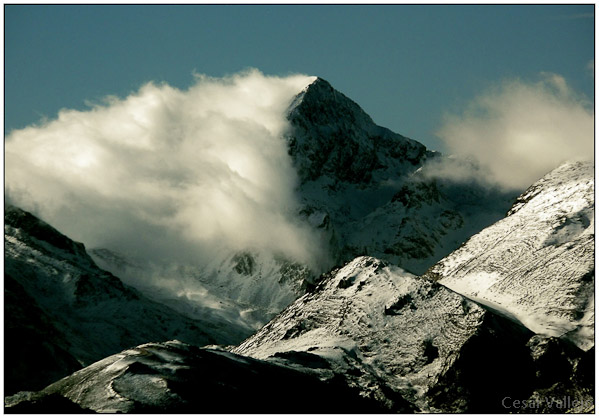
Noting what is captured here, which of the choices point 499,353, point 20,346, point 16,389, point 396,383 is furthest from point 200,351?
point 20,346

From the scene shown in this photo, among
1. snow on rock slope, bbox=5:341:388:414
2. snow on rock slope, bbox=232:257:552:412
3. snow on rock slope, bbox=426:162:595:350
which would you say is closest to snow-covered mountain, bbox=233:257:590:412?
snow on rock slope, bbox=232:257:552:412

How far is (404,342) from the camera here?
9088 centimetres

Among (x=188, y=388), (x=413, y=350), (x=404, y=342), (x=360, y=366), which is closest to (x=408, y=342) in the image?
(x=404, y=342)

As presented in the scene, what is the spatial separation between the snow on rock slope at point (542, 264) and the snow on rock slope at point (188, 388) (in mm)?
24884

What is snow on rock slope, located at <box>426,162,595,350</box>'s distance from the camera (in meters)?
95.4

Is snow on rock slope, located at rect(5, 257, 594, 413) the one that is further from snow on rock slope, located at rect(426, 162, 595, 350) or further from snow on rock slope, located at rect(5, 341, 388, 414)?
snow on rock slope, located at rect(426, 162, 595, 350)

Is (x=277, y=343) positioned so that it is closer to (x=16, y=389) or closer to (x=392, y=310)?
(x=392, y=310)

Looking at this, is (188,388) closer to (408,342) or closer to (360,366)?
(360,366)

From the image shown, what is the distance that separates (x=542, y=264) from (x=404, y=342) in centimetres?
2139

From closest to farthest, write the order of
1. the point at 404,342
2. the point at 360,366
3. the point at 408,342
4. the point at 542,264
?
the point at 360,366 → the point at 408,342 → the point at 404,342 → the point at 542,264

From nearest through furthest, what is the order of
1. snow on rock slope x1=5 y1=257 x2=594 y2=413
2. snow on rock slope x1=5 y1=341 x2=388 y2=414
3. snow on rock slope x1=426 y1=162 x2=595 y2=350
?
snow on rock slope x1=5 y1=341 x2=388 y2=414
snow on rock slope x1=5 y1=257 x2=594 y2=413
snow on rock slope x1=426 y1=162 x2=595 y2=350

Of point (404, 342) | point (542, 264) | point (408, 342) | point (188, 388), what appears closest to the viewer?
point (188, 388)

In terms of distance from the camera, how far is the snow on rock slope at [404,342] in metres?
83.4

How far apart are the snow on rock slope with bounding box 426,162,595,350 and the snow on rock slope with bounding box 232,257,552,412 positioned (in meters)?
5.65
